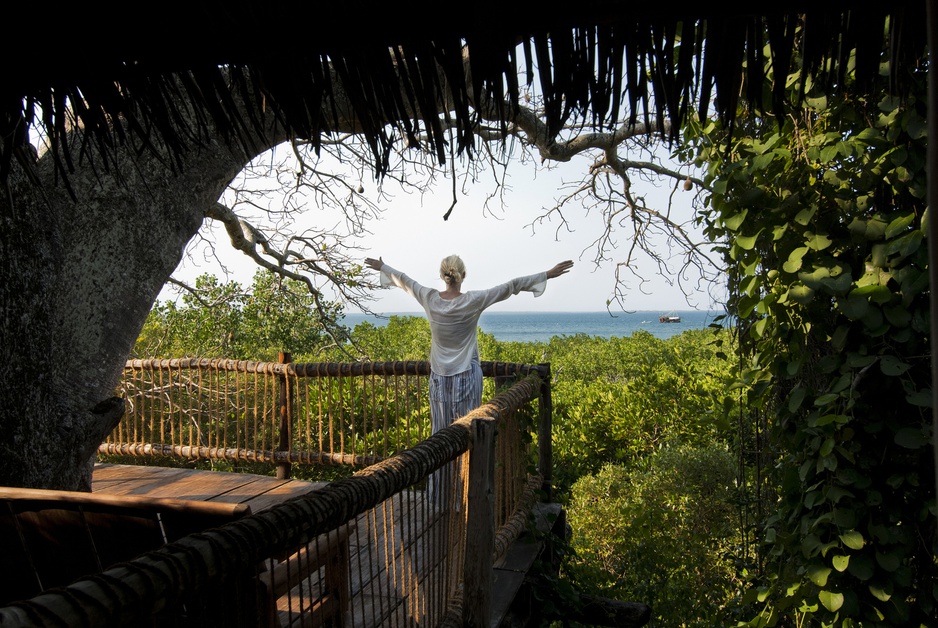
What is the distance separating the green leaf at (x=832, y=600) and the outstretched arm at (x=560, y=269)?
9.33 ft

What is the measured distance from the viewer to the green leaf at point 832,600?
7.12 ft

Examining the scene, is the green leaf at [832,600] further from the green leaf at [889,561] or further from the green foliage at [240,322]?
the green foliage at [240,322]

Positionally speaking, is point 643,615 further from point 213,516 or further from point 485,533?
point 213,516

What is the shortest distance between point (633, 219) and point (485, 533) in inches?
A: 220

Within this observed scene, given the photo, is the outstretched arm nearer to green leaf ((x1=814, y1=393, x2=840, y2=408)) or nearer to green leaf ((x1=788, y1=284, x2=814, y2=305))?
green leaf ((x1=788, y1=284, x2=814, y2=305))

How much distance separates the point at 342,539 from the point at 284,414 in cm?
361

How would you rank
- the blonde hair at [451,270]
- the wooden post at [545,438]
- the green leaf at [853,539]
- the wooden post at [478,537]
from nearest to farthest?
the green leaf at [853,539]
the wooden post at [478,537]
the blonde hair at [451,270]
the wooden post at [545,438]

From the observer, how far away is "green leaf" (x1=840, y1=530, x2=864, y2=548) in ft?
6.98

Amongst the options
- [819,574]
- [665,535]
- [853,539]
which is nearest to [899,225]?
[853,539]

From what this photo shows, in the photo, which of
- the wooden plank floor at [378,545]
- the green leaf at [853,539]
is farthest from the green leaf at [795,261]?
the wooden plank floor at [378,545]

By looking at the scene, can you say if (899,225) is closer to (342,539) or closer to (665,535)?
(342,539)

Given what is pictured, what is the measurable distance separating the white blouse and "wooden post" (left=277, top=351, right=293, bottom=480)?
1648mm

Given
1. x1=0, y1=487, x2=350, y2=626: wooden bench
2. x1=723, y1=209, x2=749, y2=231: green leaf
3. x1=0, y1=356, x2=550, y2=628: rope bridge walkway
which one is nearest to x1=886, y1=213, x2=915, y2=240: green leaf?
x1=723, y1=209, x2=749, y2=231: green leaf

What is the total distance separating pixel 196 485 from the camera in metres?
5.09
